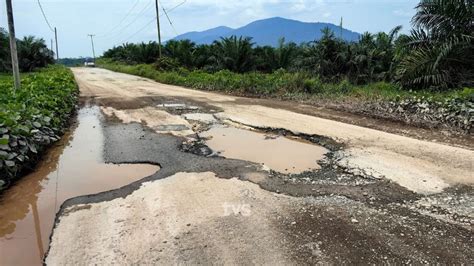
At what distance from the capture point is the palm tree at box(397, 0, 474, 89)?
404 inches

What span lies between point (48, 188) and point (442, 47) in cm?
976

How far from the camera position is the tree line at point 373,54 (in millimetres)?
10477

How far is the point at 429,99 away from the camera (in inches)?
352

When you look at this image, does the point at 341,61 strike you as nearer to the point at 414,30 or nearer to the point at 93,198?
the point at 414,30

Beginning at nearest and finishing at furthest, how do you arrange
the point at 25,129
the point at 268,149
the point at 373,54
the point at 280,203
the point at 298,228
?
the point at 298,228
the point at 280,203
the point at 25,129
the point at 268,149
the point at 373,54

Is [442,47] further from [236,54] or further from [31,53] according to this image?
[31,53]

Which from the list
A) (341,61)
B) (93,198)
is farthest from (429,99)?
(341,61)

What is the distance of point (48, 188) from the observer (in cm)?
515

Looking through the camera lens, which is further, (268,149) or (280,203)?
(268,149)

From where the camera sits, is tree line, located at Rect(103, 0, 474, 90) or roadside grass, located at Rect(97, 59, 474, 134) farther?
tree line, located at Rect(103, 0, 474, 90)

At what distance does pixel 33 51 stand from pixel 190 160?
108 feet

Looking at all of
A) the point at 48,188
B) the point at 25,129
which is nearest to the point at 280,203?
the point at 48,188

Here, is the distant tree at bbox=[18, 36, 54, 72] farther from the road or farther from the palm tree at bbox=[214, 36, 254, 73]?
the road

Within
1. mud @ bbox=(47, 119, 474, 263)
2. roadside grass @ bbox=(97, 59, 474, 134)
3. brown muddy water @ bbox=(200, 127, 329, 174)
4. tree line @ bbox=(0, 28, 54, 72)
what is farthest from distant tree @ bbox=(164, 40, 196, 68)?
mud @ bbox=(47, 119, 474, 263)
